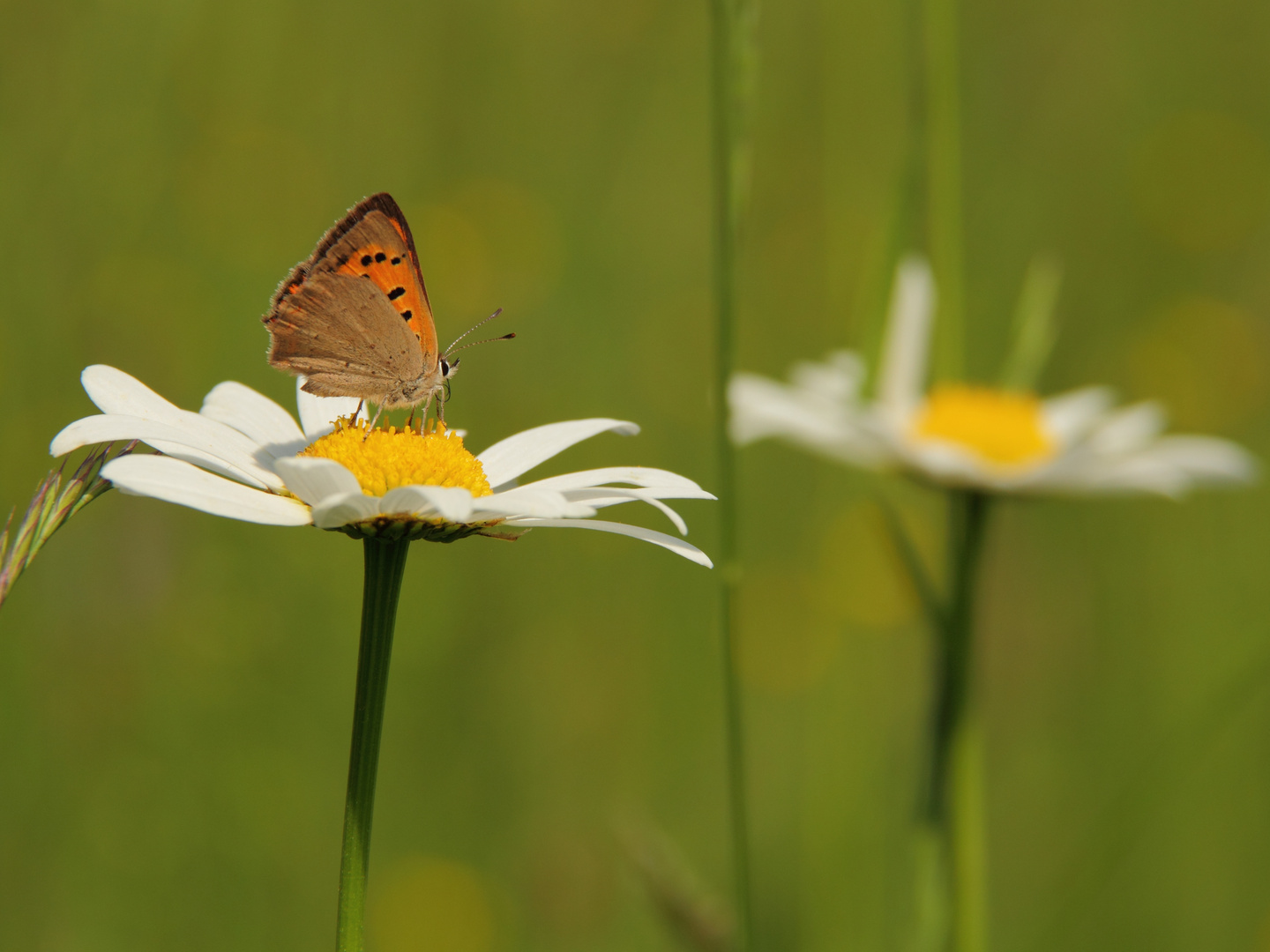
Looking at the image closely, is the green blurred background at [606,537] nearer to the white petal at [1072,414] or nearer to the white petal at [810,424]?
the white petal at [810,424]

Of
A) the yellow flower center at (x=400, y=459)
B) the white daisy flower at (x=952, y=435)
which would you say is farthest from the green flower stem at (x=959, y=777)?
the yellow flower center at (x=400, y=459)

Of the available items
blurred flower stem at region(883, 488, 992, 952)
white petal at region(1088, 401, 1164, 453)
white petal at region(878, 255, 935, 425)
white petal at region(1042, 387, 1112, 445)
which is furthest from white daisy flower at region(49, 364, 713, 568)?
white petal at region(1042, 387, 1112, 445)

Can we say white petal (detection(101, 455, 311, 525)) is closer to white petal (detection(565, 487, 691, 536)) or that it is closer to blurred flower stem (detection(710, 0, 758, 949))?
white petal (detection(565, 487, 691, 536))

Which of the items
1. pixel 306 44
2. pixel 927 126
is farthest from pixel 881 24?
pixel 306 44

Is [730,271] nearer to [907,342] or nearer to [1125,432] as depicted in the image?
[907,342]

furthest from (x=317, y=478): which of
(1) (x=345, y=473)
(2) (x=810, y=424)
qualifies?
(2) (x=810, y=424)

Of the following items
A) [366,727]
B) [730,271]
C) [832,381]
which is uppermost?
[832,381]
